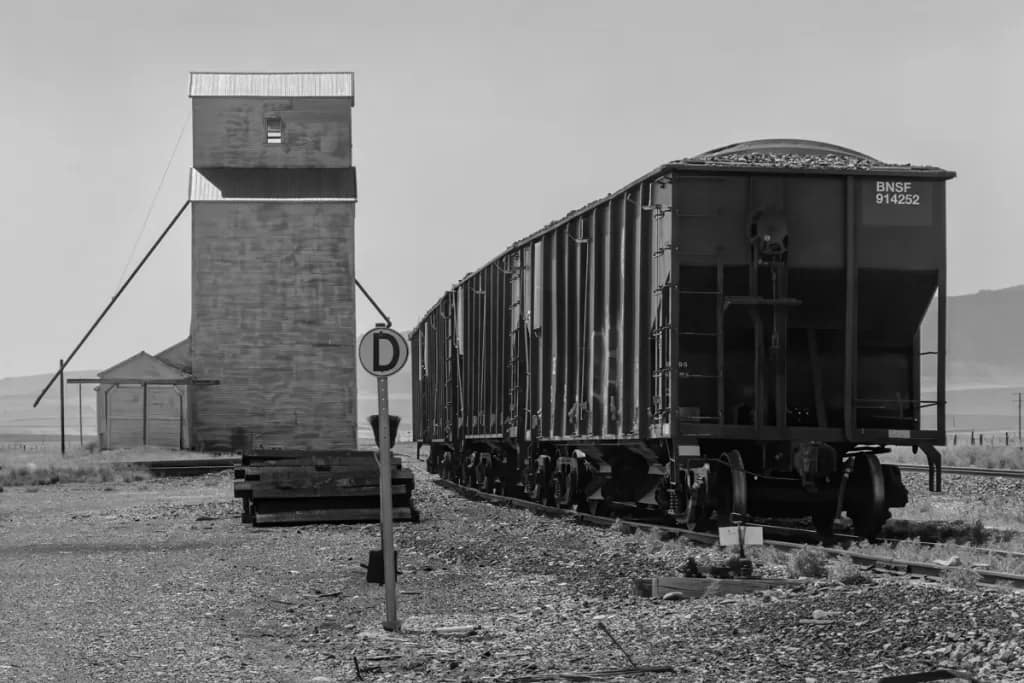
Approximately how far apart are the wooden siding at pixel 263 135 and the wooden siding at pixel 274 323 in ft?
9.28

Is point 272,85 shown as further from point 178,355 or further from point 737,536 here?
point 737,536

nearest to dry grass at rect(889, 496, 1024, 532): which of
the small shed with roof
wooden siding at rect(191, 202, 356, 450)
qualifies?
wooden siding at rect(191, 202, 356, 450)

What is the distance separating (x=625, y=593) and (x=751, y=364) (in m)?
4.58

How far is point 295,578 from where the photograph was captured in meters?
13.8

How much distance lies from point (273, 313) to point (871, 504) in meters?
36.7

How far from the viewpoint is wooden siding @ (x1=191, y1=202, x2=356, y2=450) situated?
49281mm

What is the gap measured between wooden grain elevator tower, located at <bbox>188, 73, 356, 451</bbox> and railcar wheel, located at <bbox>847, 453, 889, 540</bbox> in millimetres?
34482

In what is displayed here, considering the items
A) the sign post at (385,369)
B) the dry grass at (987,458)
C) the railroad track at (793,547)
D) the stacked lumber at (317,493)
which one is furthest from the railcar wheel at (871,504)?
the dry grass at (987,458)

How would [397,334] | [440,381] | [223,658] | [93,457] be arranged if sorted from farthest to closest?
[93,457]
[440,381]
[397,334]
[223,658]

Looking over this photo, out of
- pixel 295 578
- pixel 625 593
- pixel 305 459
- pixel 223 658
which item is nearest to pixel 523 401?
pixel 305 459

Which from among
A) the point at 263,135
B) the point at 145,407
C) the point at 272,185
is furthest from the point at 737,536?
the point at 145,407

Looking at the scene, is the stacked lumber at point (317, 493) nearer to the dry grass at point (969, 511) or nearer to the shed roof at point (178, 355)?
the dry grass at point (969, 511)

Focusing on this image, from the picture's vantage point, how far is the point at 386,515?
1087 centimetres

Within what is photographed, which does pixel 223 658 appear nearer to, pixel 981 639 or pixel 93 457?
pixel 981 639
